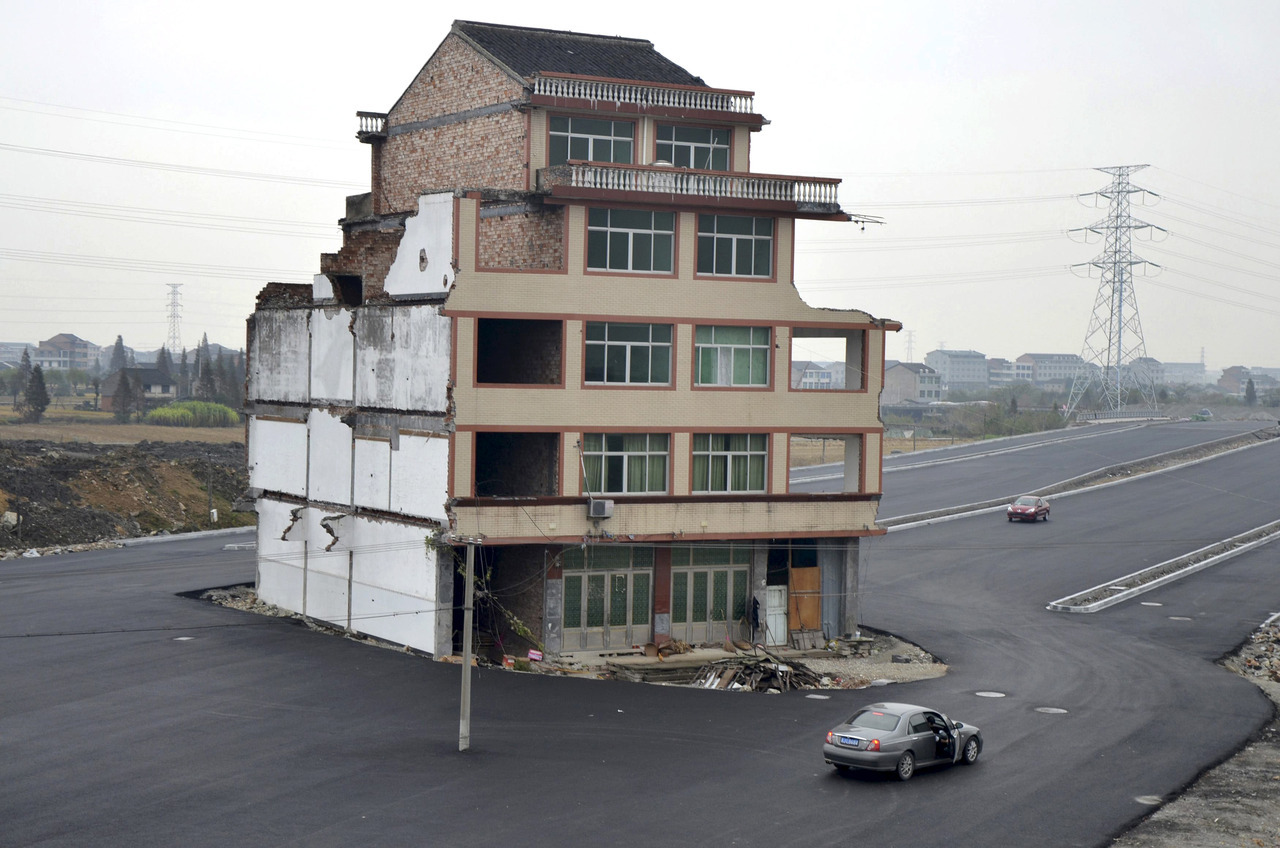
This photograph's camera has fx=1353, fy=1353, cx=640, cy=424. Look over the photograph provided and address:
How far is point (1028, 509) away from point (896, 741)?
4952 cm

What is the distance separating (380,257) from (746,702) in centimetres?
2203

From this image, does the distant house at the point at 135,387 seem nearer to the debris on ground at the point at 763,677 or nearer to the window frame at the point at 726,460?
the window frame at the point at 726,460

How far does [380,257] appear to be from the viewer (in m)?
49.1

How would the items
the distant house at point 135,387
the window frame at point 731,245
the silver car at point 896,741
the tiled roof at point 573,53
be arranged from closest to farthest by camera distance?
the silver car at point 896,741 → the window frame at point 731,245 → the tiled roof at point 573,53 → the distant house at point 135,387

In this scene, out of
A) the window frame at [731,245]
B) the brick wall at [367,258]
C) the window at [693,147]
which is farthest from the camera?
the brick wall at [367,258]

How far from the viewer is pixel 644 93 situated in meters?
45.5

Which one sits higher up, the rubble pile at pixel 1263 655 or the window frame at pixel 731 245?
the window frame at pixel 731 245

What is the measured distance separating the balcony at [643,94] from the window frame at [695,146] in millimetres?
754

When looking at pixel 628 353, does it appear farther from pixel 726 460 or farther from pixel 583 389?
pixel 726 460

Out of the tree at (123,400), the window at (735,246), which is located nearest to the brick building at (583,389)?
the window at (735,246)

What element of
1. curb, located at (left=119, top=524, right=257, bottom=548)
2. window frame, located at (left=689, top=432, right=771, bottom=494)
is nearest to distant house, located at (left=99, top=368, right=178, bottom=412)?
curb, located at (left=119, top=524, right=257, bottom=548)

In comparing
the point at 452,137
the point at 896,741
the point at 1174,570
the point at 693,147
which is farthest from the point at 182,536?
the point at 896,741

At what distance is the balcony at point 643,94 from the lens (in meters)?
44.3

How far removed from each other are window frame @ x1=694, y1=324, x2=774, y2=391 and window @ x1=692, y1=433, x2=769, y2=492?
167 centimetres
